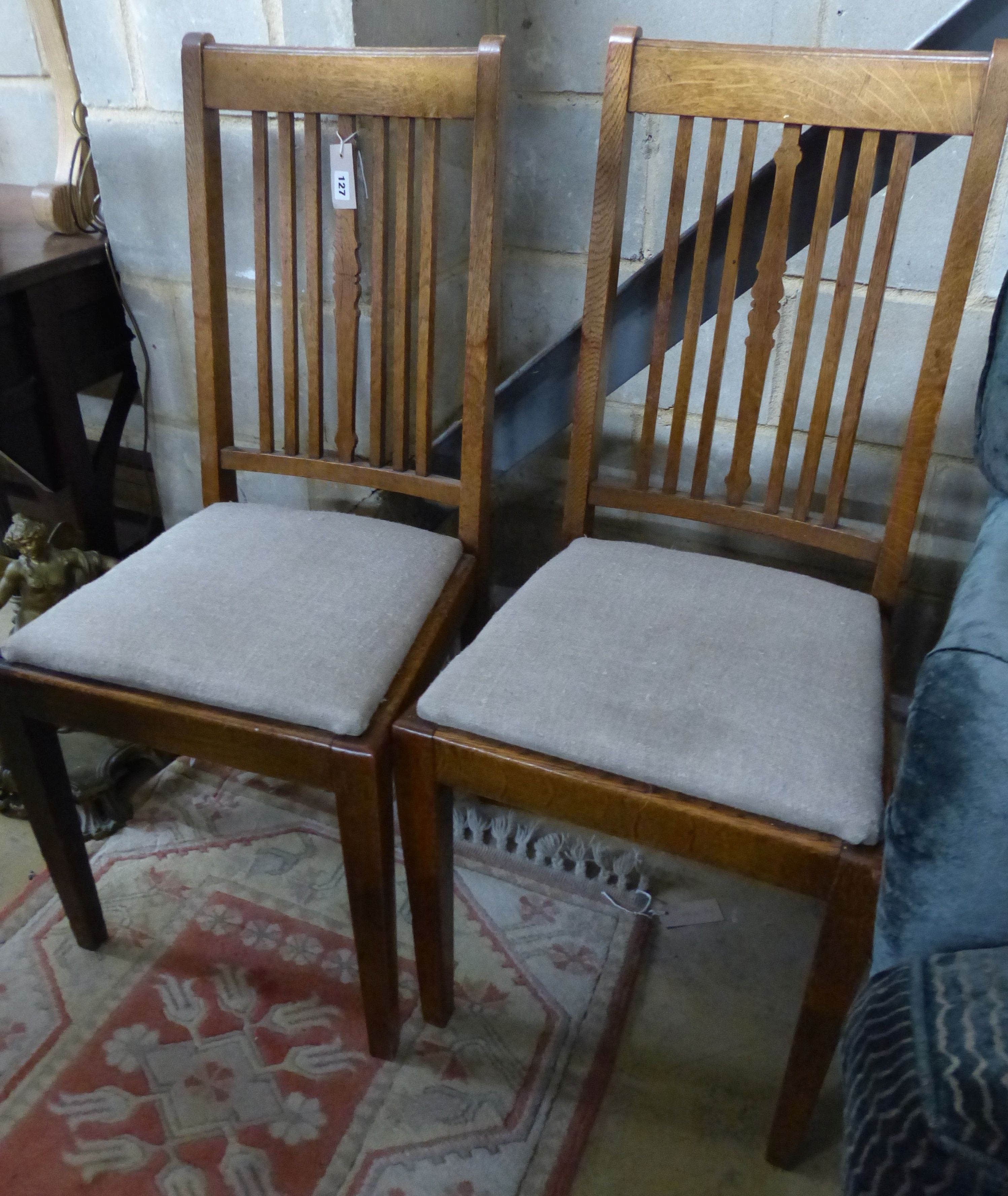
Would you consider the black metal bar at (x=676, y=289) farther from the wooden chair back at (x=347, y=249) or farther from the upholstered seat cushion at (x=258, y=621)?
the upholstered seat cushion at (x=258, y=621)

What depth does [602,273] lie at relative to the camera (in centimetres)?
103

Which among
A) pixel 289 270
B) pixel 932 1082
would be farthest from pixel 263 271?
pixel 932 1082

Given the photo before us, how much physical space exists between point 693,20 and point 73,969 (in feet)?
4.76

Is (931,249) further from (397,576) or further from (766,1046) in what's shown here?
(766,1046)

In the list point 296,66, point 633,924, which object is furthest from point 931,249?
point 633,924

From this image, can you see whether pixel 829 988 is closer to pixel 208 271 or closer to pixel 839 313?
pixel 839 313

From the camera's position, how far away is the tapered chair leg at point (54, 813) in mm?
1004

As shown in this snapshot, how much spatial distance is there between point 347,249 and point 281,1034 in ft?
3.06

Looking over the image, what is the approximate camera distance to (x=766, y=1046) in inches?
43.0

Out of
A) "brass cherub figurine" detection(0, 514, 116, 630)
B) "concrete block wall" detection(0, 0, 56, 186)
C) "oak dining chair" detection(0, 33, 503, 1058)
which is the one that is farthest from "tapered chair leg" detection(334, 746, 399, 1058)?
"concrete block wall" detection(0, 0, 56, 186)

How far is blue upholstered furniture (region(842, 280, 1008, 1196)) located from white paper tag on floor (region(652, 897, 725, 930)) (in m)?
0.53

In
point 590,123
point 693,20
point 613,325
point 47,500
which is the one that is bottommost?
point 47,500

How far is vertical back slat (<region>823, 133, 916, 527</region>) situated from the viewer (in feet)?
2.98

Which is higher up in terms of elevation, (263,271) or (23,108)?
(23,108)
